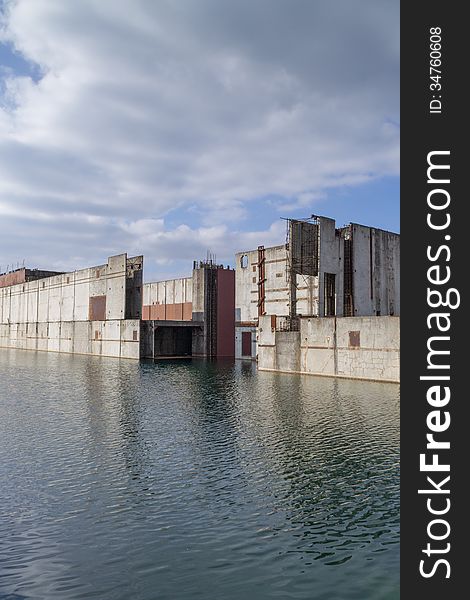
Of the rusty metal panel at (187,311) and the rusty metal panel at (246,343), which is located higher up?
the rusty metal panel at (187,311)

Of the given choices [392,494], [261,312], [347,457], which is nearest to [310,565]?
[392,494]

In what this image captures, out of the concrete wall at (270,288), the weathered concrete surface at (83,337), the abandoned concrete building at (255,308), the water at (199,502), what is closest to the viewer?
the water at (199,502)

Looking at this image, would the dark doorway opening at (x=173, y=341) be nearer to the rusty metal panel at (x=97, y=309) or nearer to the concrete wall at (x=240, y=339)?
the concrete wall at (x=240, y=339)

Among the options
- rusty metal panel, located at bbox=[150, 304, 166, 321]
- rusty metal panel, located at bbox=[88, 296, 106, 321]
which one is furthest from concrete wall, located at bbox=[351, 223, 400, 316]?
rusty metal panel, located at bbox=[150, 304, 166, 321]

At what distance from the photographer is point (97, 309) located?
62.9 m

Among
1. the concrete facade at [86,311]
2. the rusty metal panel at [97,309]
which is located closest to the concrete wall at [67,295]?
the concrete facade at [86,311]

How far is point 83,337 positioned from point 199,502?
56657 mm

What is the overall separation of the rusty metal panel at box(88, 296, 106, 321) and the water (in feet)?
129

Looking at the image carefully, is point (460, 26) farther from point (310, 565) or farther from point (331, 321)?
point (331, 321)

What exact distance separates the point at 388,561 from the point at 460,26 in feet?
31.7

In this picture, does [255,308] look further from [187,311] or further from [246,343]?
[187,311]

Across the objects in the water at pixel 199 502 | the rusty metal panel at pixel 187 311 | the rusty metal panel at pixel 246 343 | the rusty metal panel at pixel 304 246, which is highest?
the rusty metal panel at pixel 304 246

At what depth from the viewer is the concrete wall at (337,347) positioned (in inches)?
1261

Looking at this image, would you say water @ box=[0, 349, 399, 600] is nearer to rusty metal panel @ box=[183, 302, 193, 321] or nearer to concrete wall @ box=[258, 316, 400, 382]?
concrete wall @ box=[258, 316, 400, 382]
